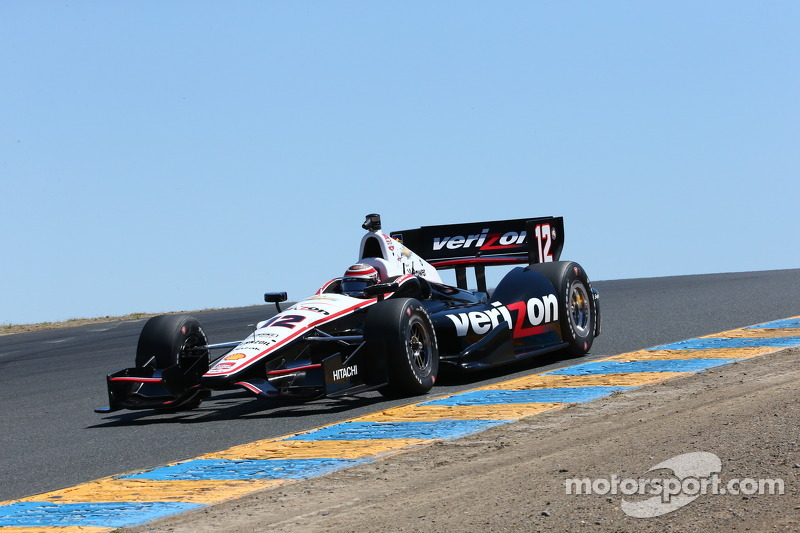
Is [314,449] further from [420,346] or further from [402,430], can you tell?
[420,346]

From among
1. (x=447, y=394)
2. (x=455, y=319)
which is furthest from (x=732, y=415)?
(x=455, y=319)

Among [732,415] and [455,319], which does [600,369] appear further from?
[732,415]

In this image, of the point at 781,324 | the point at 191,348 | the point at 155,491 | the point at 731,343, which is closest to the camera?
the point at 155,491

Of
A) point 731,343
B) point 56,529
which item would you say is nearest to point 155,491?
point 56,529

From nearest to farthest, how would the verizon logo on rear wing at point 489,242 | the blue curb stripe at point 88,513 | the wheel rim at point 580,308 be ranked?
1. the blue curb stripe at point 88,513
2. the wheel rim at point 580,308
3. the verizon logo on rear wing at point 489,242

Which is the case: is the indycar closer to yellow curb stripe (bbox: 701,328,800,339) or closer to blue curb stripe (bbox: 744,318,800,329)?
yellow curb stripe (bbox: 701,328,800,339)

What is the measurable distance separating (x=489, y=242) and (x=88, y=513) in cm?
A: 716

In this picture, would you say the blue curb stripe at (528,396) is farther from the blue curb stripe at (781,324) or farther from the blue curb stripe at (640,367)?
the blue curb stripe at (781,324)

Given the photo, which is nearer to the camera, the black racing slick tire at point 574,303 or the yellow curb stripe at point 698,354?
the yellow curb stripe at point 698,354

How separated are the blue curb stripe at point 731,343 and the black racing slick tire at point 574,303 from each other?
2.33ft

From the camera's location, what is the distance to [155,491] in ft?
18.2

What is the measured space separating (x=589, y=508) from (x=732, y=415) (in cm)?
222

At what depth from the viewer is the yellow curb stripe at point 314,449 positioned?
6.20 m

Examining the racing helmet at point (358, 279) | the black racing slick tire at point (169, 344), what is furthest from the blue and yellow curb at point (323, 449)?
the black racing slick tire at point (169, 344)
